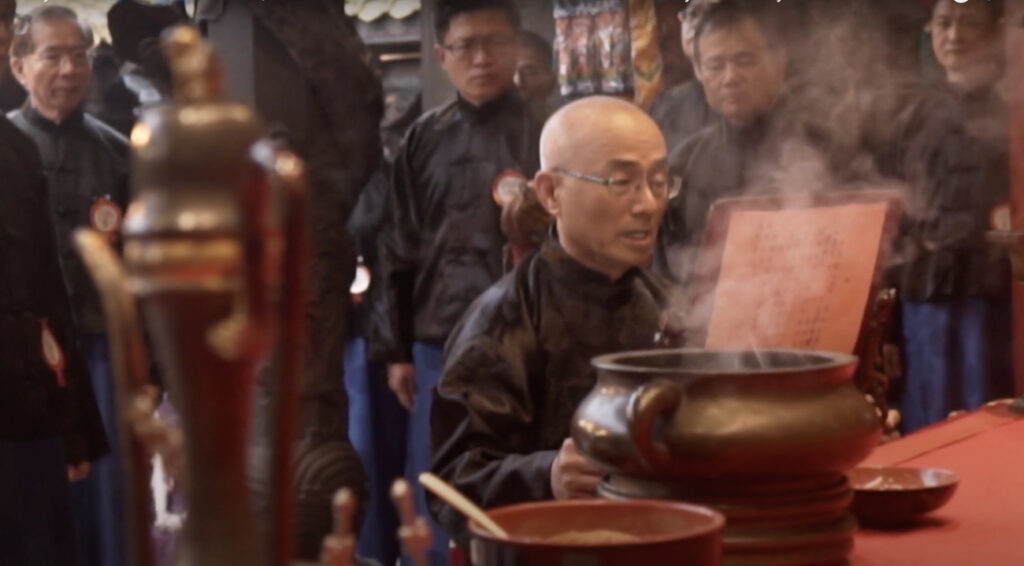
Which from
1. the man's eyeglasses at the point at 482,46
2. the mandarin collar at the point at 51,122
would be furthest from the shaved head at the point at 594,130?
the mandarin collar at the point at 51,122

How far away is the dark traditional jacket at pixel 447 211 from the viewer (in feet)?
12.8

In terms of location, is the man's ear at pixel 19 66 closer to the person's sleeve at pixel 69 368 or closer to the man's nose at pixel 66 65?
the man's nose at pixel 66 65

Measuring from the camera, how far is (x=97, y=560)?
13.4 feet

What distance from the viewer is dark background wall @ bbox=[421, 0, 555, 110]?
5320 millimetres

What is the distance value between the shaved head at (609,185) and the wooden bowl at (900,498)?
0.64 metres

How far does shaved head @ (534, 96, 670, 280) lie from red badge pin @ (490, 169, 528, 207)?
1.74 meters

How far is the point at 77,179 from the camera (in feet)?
13.3

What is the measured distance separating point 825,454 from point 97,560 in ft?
11.1

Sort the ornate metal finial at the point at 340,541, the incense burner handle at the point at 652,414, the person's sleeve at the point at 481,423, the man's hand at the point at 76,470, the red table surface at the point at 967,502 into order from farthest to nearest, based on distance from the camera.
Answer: the man's hand at the point at 76,470
the person's sleeve at the point at 481,423
the red table surface at the point at 967,502
the incense burner handle at the point at 652,414
the ornate metal finial at the point at 340,541

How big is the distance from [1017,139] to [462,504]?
7.86 feet

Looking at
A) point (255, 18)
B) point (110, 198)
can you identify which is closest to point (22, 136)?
point (110, 198)

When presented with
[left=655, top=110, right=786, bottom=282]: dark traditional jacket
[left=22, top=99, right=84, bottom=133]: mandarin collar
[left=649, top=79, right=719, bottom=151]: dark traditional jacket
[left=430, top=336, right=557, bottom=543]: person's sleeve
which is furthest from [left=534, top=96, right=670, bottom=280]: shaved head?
[left=22, top=99, right=84, bottom=133]: mandarin collar

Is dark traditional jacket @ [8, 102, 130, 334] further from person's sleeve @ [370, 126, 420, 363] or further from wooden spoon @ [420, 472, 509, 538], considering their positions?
wooden spoon @ [420, 472, 509, 538]

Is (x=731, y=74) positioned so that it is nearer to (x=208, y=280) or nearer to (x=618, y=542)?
(x=618, y=542)
